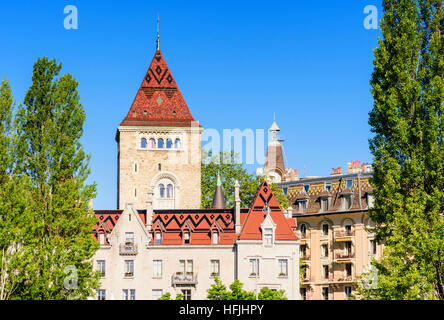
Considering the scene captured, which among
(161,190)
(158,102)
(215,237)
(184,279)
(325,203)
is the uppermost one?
(158,102)

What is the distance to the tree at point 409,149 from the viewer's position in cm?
3131

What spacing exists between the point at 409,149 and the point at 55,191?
21.1 m

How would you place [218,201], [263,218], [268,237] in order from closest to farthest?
[268,237], [263,218], [218,201]

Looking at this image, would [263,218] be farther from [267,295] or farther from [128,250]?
[128,250]

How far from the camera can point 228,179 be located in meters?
87.1

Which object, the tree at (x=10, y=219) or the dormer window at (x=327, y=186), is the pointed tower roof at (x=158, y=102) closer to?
the dormer window at (x=327, y=186)

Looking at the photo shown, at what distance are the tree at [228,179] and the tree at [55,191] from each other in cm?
4007

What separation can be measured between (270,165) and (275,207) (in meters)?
70.4

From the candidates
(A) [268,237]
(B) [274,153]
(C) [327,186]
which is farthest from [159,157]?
(B) [274,153]

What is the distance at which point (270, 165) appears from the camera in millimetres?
137750

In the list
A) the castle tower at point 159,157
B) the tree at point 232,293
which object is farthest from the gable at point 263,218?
the castle tower at point 159,157

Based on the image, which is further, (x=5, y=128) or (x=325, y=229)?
(x=325, y=229)

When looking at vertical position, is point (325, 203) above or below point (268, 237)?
above
